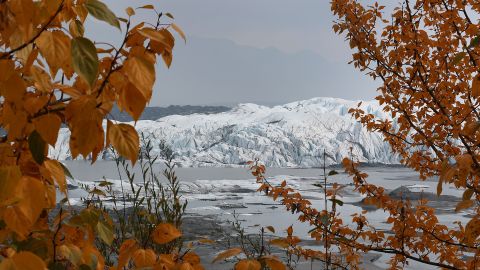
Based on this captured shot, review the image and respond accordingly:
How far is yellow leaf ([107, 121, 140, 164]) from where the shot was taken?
3.37 feet

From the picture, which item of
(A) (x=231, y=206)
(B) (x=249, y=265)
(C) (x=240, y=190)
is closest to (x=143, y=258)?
(B) (x=249, y=265)

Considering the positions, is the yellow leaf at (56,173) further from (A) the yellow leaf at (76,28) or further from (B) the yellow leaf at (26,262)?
(A) the yellow leaf at (76,28)

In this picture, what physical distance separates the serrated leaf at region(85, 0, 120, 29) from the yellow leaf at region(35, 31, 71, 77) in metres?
0.10

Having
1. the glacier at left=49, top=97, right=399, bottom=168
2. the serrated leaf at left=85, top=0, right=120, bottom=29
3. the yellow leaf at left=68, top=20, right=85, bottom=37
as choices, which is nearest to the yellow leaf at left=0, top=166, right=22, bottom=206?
the serrated leaf at left=85, top=0, right=120, bottom=29

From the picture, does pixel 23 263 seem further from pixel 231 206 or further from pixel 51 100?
pixel 231 206

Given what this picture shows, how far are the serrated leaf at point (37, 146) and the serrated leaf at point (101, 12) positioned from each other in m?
0.32

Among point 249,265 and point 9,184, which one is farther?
point 249,265

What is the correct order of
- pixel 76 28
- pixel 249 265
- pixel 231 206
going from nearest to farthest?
pixel 76 28 < pixel 249 265 < pixel 231 206

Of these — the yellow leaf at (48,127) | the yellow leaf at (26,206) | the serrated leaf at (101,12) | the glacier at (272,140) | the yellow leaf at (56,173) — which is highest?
the glacier at (272,140)

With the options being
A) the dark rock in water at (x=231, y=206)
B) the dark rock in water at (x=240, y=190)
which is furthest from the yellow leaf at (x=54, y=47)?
the dark rock in water at (x=240, y=190)

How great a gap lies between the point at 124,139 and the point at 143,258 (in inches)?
24.4

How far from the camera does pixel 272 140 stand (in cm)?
10356

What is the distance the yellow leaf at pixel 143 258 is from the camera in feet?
4.85

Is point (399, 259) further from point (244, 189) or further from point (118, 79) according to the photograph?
point (244, 189)
